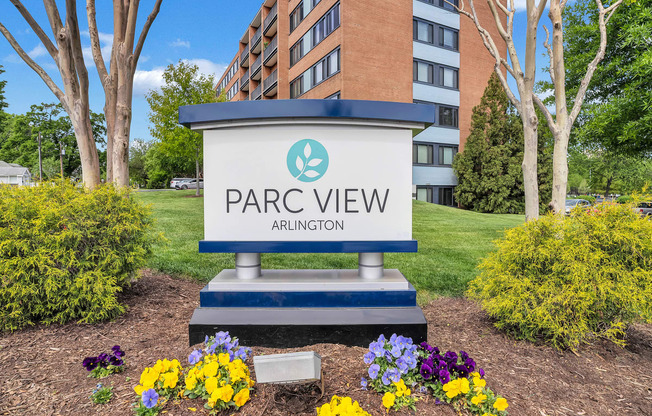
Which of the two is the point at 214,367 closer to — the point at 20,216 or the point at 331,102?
the point at 331,102

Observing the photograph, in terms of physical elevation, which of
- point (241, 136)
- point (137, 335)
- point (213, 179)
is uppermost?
point (241, 136)

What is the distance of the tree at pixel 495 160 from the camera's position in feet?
73.7

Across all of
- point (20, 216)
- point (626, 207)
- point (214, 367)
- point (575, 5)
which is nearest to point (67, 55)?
point (20, 216)

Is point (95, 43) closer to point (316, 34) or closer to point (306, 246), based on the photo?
point (306, 246)

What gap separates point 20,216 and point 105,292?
117 cm

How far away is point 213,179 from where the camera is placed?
3.41m

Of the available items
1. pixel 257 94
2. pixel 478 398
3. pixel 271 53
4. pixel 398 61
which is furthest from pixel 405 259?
pixel 257 94

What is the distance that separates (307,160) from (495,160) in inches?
872

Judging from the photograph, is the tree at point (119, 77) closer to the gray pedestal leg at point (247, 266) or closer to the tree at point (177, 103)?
the gray pedestal leg at point (247, 266)

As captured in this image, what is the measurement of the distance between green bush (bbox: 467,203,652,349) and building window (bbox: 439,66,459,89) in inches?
919

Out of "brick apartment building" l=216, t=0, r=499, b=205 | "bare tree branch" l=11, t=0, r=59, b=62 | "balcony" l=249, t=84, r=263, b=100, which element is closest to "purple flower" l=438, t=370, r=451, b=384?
"bare tree branch" l=11, t=0, r=59, b=62

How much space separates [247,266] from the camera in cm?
357

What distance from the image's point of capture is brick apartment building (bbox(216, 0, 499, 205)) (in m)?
20.9

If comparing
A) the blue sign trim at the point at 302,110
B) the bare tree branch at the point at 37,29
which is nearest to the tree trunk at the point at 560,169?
the blue sign trim at the point at 302,110
